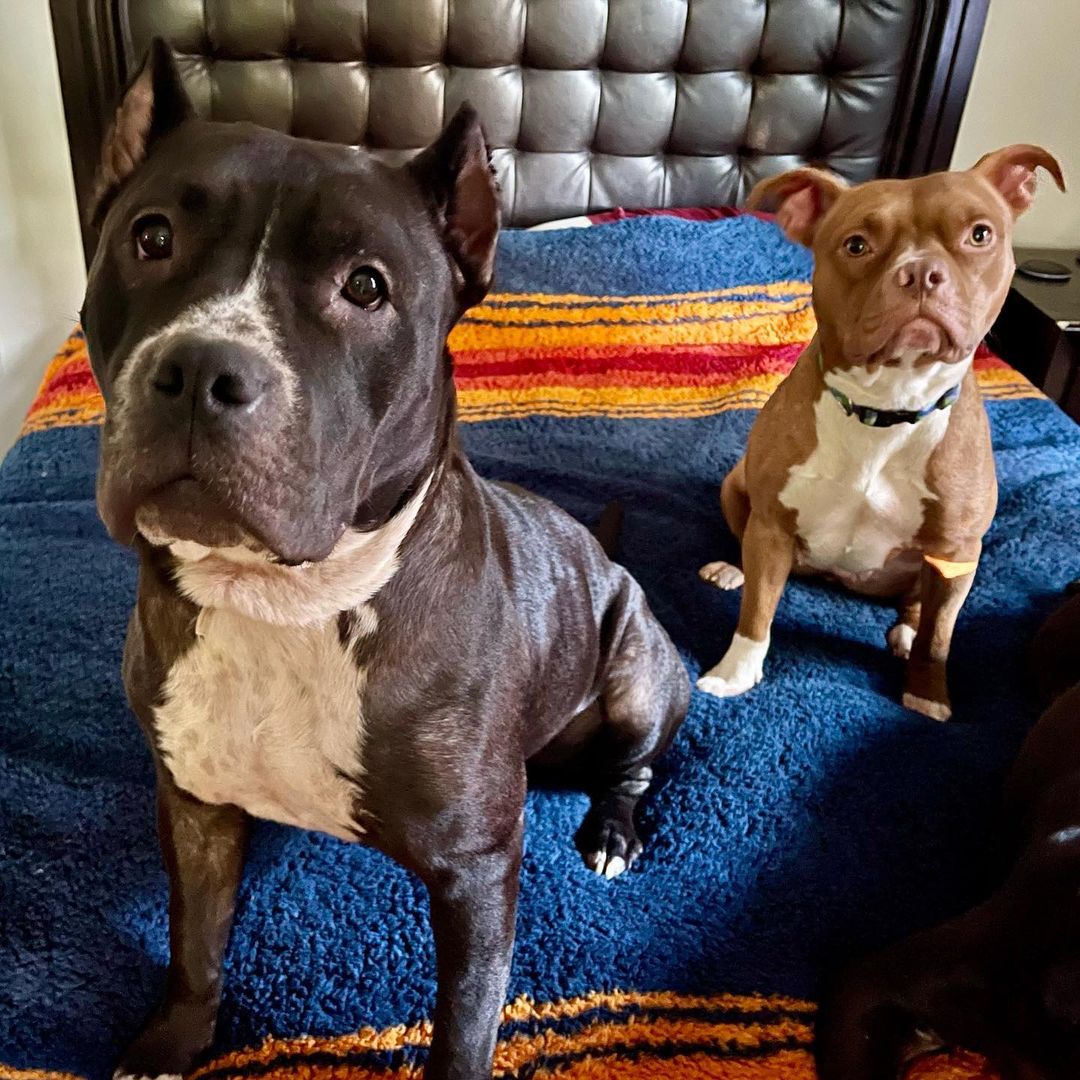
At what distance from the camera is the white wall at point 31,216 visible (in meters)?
3.03

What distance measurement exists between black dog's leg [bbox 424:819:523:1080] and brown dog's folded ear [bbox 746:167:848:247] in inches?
49.2

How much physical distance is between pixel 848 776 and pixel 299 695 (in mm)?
994

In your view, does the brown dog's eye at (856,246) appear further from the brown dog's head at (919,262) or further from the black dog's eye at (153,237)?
the black dog's eye at (153,237)

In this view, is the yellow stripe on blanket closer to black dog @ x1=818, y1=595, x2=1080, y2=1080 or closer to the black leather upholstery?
the black leather upholstery

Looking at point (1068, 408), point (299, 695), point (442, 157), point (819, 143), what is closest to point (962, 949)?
point (299, 695)

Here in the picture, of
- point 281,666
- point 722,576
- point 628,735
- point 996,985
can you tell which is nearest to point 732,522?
point 722,576

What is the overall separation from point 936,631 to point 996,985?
0.85 m

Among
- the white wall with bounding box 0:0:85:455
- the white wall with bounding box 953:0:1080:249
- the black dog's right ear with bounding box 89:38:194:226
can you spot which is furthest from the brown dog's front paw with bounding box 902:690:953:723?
the white wall with bounding box 0:0:85:455

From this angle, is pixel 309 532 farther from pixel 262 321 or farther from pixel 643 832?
pixel 643 832

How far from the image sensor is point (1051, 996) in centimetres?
110

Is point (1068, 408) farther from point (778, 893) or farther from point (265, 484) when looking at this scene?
point (265, 484)

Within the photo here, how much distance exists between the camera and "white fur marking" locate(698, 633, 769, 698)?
6.37 feet

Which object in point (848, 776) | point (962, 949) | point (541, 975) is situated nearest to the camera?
point (962, 949)

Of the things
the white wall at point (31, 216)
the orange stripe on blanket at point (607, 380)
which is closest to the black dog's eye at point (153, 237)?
the orange stripe on blanket at point (607, 380)
